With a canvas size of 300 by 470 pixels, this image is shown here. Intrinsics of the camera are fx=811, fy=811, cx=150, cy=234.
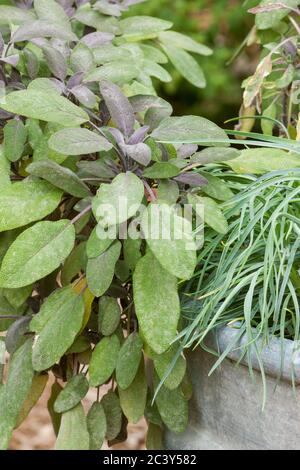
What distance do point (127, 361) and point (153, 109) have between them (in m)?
0.42

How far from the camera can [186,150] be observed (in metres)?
1.37

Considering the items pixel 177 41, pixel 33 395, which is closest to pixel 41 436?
pixel 33 395

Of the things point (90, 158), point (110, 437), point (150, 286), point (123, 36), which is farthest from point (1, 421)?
point (123, 36)

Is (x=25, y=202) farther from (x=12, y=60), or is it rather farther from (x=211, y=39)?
(x=211, y=39)

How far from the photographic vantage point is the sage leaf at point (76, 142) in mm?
1201

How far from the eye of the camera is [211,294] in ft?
4.13

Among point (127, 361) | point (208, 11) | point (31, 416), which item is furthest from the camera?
point (208, 11)

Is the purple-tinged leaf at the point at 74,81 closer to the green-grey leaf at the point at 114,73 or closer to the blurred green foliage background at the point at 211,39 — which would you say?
the green-grey leaf at the point at 114,73

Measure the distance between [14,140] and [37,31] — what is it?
0.21 m

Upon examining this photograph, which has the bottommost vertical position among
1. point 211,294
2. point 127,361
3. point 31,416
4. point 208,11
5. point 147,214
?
point 31,416

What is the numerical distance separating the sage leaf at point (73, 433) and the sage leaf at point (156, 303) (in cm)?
25

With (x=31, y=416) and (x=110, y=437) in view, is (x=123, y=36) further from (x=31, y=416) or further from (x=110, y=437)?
(x=31, y=416)

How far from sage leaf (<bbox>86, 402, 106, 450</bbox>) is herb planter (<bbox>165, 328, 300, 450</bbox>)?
0.16m

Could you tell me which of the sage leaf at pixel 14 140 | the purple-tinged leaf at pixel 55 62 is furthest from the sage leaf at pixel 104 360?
the purple-tinged leaf at pixel 55 62
